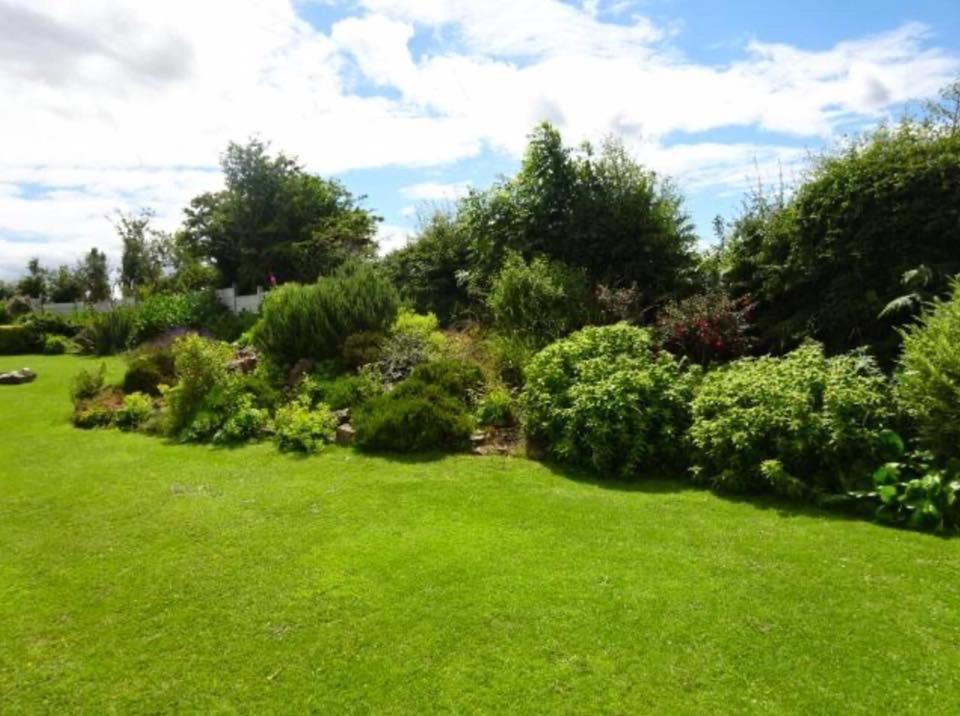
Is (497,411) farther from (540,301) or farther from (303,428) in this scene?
(540,301)

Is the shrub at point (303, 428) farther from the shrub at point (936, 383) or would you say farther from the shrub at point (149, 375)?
the shrub at point (936, 383)

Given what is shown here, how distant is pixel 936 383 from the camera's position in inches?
200

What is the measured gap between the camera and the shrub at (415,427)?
7199 mm

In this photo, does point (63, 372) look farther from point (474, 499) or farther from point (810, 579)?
point (810, 579)

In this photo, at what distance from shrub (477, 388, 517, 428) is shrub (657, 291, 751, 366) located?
A: 213cm

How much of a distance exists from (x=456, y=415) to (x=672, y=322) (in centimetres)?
303

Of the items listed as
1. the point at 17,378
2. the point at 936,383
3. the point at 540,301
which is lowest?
the point at 17,378

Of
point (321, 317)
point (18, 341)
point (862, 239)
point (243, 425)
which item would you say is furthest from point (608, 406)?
point (18, 341)

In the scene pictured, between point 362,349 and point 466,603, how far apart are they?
241 inches

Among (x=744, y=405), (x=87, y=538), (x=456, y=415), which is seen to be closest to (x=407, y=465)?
(x=456, y=415)

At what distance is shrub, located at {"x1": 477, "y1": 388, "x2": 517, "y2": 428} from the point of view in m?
7.68

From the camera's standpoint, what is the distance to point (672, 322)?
822 centimetres

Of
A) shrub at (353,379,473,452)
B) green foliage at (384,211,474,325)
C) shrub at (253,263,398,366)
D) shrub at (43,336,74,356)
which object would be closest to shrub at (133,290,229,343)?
shrub at (43,336,74,356)

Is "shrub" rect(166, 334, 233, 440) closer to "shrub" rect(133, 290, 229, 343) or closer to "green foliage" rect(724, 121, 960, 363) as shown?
"green foliage" rect(724, 121, 960, 363)
